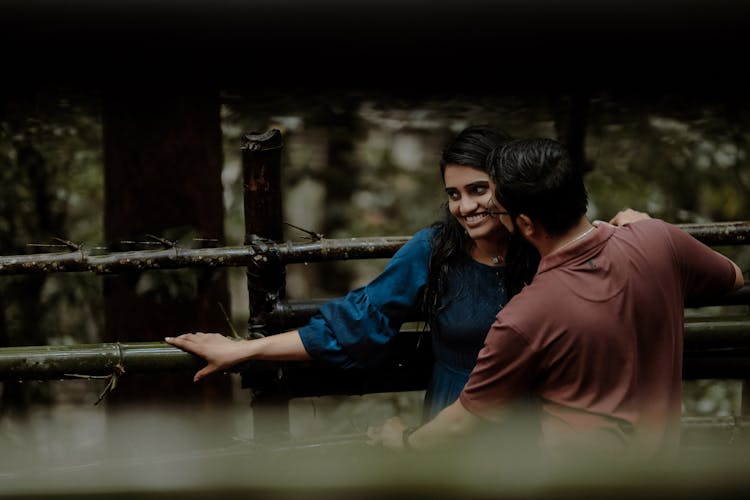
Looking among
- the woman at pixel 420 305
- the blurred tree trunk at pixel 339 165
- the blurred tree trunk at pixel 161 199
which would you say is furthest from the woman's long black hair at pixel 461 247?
the blurred tree trunk at pixel 339 165

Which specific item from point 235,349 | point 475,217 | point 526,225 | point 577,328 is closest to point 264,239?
point 235,349

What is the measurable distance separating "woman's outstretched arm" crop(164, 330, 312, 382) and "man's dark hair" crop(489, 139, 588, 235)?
579mm

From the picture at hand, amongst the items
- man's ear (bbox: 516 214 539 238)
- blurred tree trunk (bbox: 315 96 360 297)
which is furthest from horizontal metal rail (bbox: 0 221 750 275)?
blurred tree trunk (bbox: 315 96 360 297)

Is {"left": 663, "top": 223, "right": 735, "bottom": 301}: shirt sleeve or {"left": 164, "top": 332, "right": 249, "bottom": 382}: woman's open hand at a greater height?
{"left": 663, "top": 223, "right": 735, "bottom": 301}: shirt sleeve

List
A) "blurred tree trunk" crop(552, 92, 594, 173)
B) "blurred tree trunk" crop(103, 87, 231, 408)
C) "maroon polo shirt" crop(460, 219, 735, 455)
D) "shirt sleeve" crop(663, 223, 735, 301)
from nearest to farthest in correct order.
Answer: "maroon polo shirt" crop(460, 219, 735, 455) < "shirt sleeve" crop(663, 223, 735, 301) < "blurred tree trunk" crop(103, 87, 231, 408) < "blurred tree trunk" crop(552, 92, 594, 173)

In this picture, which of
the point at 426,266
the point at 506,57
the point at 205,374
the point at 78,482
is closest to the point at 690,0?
the point at 506,57

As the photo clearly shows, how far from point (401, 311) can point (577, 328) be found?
0.46 metres

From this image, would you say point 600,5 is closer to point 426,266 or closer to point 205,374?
point 426,266

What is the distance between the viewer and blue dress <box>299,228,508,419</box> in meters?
1.62

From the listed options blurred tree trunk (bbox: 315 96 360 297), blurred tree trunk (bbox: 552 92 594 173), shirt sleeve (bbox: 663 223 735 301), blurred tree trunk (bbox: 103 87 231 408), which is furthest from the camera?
blurred tree trunk (bbox: 315 96 360 297)

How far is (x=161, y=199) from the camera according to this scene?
7.86ft

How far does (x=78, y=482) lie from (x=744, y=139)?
3636 mm

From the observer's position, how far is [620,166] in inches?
144

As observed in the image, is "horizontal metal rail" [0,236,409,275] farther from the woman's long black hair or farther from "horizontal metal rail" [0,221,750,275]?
the woman's long black hair
